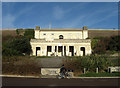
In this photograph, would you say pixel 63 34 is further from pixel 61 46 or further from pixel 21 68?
pixel 21 68

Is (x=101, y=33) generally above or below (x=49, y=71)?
above

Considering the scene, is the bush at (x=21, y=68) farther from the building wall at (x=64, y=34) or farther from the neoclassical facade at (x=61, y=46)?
the building wall at (x=64, y=34)

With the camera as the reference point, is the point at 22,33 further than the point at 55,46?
Yes

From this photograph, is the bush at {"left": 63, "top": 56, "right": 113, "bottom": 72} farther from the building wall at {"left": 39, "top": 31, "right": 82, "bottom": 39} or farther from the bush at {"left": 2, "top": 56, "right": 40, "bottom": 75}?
the building wall at {"left": 39, "top": 31, "right": 82, "bottom": 39}

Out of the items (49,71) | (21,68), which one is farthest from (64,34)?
(21,68)

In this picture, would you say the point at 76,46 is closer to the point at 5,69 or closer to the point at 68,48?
the point at 68,48

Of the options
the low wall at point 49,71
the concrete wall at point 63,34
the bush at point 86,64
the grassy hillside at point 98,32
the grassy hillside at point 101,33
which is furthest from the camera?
the grassy hillside at point 101,33

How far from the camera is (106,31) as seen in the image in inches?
2200

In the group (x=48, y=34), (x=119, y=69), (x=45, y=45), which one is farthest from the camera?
(x=48, y=34)

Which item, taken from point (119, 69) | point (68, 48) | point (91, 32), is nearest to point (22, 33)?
point (68, 48)

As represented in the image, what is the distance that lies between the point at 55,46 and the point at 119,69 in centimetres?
2397

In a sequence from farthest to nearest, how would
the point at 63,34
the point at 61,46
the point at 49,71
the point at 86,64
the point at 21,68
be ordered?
the point at 63,34 < the point at 61,46 < the point at 86,64 < the point at 21,68 < the point at 49,71

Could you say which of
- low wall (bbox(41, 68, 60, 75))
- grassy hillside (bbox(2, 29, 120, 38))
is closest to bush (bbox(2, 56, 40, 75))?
low wall (bbox(41, 68, 60, 75))

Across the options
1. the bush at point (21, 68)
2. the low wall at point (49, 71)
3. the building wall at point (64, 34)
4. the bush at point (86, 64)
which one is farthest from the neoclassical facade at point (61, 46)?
the low wall at point (49, 71)
